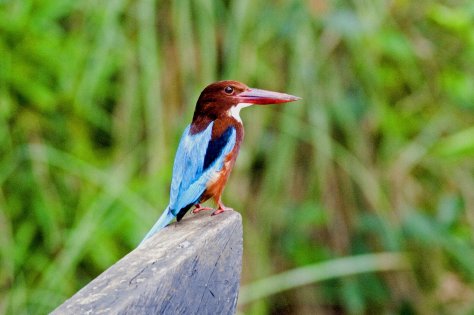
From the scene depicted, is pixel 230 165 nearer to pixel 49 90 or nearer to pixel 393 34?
pixel 49 90

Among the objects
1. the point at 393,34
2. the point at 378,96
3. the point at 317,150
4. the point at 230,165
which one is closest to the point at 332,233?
the point at 317,150

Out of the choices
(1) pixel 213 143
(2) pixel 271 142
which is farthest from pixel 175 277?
(2) pixel 271 142

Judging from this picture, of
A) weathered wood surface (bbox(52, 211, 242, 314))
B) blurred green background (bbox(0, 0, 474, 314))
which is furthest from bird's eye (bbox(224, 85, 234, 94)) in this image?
blurred green background (bbox(0, 0, 474, 314))

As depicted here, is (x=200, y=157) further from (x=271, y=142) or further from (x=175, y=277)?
(x=271, y=142)

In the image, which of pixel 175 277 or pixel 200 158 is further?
pixel 200 158

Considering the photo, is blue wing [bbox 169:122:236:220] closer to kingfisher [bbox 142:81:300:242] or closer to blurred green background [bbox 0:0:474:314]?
kingfisher [bbox 142:81:300:242]

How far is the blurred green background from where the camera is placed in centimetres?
281

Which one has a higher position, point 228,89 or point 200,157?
point 228,89

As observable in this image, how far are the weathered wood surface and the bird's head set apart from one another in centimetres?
40

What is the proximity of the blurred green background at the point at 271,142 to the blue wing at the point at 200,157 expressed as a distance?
1.15 meters

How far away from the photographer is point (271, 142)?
310cm

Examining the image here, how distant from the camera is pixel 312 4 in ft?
9.90

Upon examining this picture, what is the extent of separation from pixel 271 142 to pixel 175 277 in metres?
2.09

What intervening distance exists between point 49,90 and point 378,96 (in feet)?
3.55
